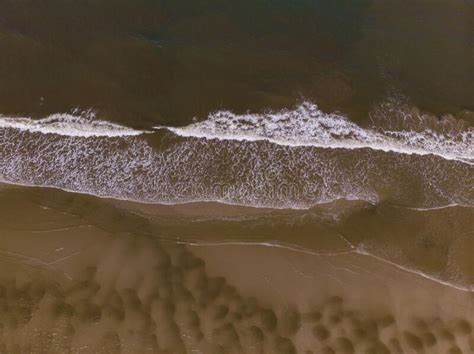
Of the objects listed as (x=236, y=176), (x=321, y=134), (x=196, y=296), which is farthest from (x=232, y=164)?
(x=196, y=296)

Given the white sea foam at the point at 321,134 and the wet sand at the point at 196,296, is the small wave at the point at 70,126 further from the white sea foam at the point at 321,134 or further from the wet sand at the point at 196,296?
the wet sand at the point at 196,296

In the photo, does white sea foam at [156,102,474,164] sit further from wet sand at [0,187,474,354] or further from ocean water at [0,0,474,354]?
wet sand at [0,187,474,354]

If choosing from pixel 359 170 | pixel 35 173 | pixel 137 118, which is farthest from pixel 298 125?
pixel 35 173

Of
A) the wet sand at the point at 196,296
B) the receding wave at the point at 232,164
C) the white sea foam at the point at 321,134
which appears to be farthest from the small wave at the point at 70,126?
the wet sand at the point at 196,296

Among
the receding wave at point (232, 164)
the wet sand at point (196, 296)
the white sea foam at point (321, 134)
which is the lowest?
the wet sand at point (196, 296)

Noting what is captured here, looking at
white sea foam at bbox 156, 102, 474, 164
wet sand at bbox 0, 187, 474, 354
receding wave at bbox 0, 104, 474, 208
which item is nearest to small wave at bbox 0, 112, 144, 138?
receding wave at bbox 0, 104, 474, 208
